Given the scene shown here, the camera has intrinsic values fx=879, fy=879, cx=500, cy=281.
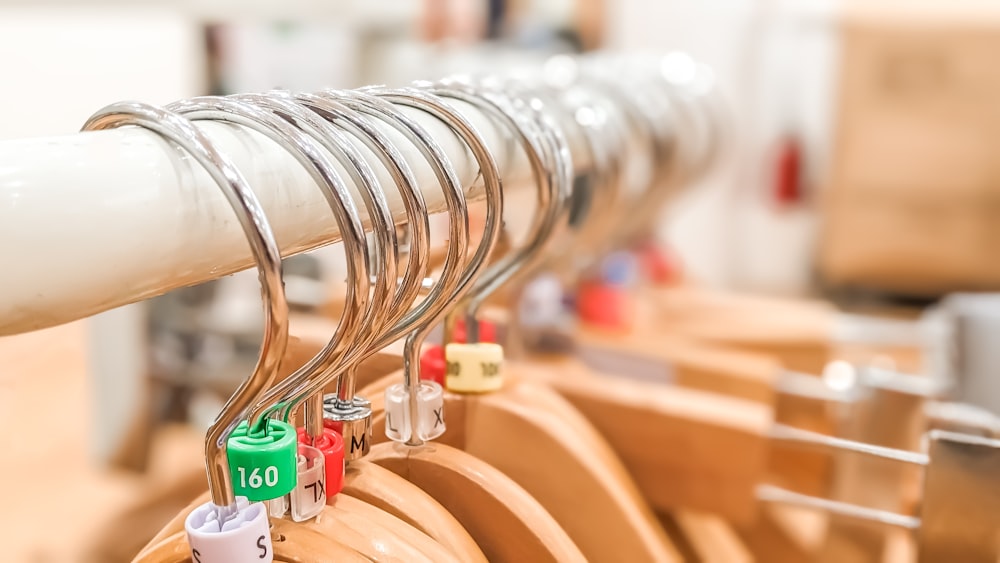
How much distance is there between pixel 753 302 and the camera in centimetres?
112

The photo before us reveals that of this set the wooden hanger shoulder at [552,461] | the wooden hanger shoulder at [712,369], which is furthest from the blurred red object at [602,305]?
the wooden hanger shoulder at [552,461]

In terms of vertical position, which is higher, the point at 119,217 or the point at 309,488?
the point at 119,217

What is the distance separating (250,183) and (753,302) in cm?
92

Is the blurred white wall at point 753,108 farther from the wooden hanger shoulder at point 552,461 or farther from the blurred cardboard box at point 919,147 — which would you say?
the wooden hanger shoulder at point 552,461

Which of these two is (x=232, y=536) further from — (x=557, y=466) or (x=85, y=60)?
(x=85, y=60)

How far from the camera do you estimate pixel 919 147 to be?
2.18 m

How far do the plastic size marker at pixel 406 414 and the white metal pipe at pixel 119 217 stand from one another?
115 millimetres

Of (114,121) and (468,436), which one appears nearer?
(114,121)

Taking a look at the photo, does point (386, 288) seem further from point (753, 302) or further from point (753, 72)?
point (753, 72)

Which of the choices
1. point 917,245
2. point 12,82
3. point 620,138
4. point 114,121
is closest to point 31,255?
point 114,121

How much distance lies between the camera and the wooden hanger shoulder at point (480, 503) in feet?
1.30

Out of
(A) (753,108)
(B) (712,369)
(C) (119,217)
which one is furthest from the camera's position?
(A) (753,108)

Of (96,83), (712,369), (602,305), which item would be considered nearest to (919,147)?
(602,305)

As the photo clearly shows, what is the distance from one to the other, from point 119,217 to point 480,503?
22cm
